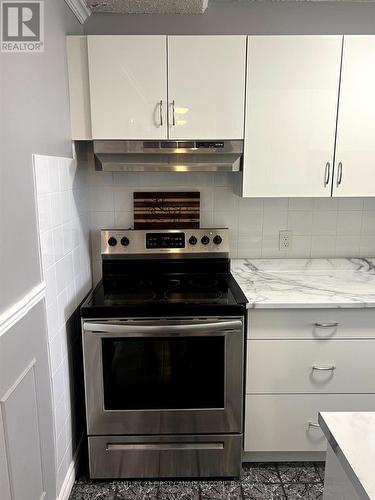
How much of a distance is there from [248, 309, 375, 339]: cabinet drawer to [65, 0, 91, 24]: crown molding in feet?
5.53

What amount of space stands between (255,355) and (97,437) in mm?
845

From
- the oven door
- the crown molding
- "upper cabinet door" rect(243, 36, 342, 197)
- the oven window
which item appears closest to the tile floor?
the oven door

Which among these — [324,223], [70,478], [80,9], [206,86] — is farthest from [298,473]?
[80,9]

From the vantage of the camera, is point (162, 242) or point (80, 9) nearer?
point (80, 9)

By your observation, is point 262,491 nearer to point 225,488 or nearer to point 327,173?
point 225,488

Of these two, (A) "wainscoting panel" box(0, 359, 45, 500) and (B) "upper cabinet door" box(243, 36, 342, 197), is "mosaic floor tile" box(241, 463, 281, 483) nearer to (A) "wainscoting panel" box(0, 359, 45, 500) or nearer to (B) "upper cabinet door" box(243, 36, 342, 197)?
(A) "wainscoting panel" box(0, 359, 45, 500)

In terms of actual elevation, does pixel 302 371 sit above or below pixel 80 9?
below

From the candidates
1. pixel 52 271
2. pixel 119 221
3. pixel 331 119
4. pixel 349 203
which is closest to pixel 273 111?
pixel 331 119

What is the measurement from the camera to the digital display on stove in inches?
84.1

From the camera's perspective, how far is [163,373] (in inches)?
67.1

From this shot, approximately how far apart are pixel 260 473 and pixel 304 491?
8.6 inches

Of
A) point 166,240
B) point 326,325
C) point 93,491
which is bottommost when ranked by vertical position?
point 93,491

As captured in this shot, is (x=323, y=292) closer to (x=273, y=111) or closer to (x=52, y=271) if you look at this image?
(x=273, y=111)

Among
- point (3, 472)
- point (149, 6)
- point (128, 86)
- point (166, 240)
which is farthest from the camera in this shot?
point (166, 240)
